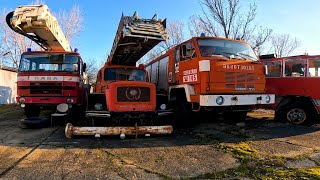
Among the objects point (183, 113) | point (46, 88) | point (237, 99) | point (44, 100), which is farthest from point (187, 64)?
point (44, 100)

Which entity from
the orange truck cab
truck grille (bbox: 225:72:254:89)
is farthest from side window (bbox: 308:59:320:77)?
the orange truck cab

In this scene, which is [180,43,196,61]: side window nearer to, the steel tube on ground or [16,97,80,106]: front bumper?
the steel tube on ground

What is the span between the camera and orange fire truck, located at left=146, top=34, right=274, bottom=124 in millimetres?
7801

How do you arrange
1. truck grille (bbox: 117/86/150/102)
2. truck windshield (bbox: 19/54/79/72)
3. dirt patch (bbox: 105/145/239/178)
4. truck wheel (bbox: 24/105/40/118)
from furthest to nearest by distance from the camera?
truck windshield (bbox: 19/54/79/72), truck wheel (bbox: 24/105/40/118), truck grille (bbox: 117/86/150/102), dirt patch (bbox: 105/145/239/178)

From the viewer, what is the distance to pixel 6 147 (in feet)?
22.2

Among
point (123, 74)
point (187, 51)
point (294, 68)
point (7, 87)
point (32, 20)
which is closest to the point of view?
point (187, 51)

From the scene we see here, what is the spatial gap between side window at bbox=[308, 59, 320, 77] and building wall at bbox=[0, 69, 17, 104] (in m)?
20.8

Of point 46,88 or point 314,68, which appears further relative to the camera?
point 46,88

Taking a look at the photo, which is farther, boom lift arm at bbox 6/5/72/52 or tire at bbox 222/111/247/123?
tire at bbox 222/111/247/123

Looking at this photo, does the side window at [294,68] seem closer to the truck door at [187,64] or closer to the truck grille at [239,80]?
the truck grille at [239,80]

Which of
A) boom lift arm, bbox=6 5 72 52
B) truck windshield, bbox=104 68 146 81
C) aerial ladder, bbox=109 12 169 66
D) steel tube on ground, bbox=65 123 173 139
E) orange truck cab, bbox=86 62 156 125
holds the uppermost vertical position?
boom lift arm, bbox=6 5 72 52

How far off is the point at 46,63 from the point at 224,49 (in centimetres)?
653

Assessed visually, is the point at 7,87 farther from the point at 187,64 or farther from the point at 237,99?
the point at 237,99

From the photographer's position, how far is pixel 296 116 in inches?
390
